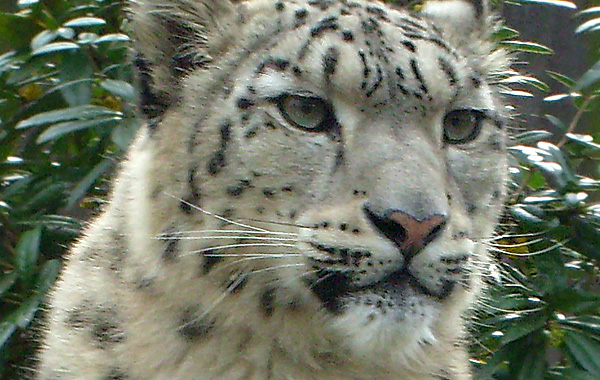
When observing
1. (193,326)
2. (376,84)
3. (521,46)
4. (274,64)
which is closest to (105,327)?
(193,326)

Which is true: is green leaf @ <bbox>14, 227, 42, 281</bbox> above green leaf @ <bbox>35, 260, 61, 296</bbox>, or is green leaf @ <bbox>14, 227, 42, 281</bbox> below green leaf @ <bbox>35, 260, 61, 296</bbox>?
above

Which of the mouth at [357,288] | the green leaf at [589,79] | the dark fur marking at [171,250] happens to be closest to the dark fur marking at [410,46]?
the mouth at [357,288]

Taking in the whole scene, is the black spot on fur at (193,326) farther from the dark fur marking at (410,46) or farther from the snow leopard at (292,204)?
the dark fur marking at (410,46)

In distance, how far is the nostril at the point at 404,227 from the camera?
169cm

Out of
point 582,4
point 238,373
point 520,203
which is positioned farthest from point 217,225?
point 582,4

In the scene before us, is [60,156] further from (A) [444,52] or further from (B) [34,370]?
(A) [444,52]

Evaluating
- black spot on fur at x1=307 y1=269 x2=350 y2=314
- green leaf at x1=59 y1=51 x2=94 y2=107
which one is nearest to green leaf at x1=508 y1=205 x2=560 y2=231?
black spot on fur at x1=307 y1=269 x2=350 y2=314

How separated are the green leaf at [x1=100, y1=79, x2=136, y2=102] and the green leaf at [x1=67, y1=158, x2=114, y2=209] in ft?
0.84

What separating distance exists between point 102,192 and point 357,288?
1.56 metres

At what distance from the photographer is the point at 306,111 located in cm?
189

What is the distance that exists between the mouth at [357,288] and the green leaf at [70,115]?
1.38 meters

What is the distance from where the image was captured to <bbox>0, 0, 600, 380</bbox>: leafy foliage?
2.94 metres

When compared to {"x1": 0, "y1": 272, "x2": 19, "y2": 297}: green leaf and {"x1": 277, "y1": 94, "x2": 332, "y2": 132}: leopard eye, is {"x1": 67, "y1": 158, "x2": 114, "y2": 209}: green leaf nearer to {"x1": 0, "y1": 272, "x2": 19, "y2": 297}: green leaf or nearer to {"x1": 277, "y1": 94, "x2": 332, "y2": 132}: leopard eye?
{"x1": 0, "y1": 272, "x2": 19, "y2": 297}: green leaf

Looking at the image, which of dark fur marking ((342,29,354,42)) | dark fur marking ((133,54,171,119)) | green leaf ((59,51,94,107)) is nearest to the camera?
dark fur marking ((342,29,354,42))
